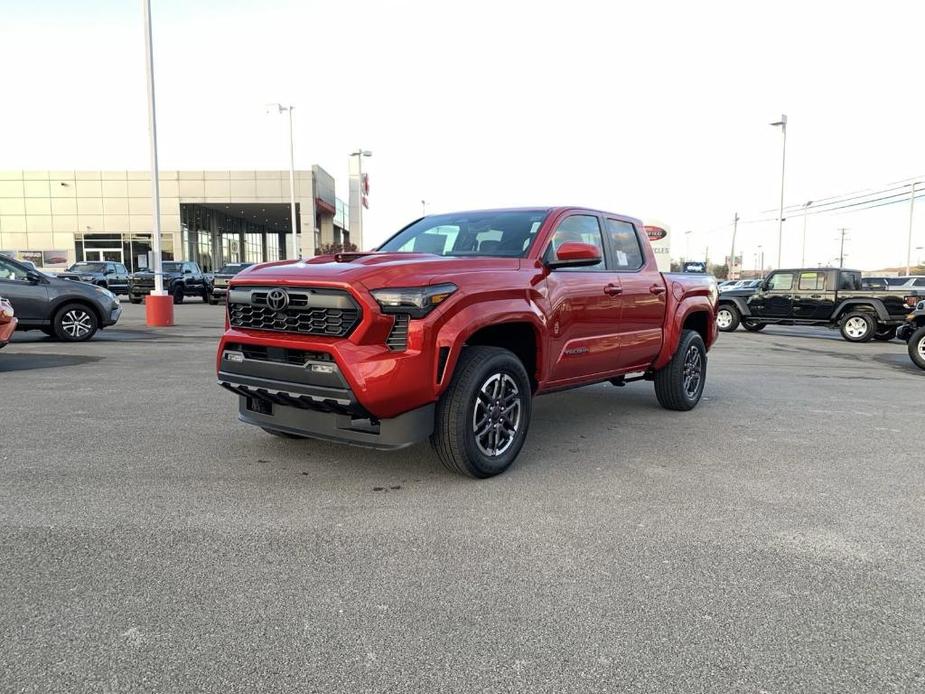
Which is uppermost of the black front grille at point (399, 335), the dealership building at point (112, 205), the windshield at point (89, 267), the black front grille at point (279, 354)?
the dealership building at point (112, 205)

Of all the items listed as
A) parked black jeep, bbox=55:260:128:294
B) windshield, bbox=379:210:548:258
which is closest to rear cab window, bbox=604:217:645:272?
windshield, bbox=379:210:548:258

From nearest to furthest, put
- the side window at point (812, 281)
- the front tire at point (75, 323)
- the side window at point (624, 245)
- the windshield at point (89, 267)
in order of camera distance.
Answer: the side window at point (624, 245) < the front tire at point (75, 323) < the side window at point (812, 281) < the windshield at point (89, 267)

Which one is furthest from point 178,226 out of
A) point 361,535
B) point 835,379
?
point 361,535

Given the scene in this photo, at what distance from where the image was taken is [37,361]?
10.4 metres

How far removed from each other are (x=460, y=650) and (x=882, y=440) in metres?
5.07

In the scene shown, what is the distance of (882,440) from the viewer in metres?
6.13

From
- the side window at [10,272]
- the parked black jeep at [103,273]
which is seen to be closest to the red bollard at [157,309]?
the side window at [10,272]

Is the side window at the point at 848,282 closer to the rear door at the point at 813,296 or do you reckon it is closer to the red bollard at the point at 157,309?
the rear door at the point at 813,296

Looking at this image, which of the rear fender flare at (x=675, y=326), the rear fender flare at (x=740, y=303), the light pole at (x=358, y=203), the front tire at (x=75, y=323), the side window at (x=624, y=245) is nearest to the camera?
the side window at (x=624, y=245)

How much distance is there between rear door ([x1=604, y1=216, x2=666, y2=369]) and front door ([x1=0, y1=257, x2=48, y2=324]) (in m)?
10.8

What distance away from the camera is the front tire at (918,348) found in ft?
37.9

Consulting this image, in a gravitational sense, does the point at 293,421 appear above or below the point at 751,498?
above

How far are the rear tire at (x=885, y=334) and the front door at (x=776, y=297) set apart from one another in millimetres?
2013

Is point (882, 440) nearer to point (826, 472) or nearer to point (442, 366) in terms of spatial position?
point (826, 472)
